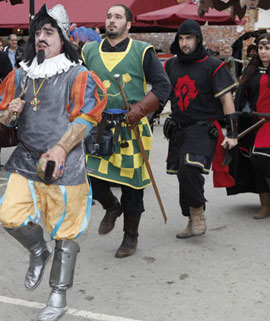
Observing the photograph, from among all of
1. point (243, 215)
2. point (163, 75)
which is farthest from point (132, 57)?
point (243, 215)

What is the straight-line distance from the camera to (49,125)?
352 cm

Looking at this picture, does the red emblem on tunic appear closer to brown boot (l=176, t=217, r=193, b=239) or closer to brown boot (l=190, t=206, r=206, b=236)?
brown boot (l=190, t=206, r=206, b=236)

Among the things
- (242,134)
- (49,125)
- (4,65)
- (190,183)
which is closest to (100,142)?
(190,183)

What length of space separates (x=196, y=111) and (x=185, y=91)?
0.19 meters

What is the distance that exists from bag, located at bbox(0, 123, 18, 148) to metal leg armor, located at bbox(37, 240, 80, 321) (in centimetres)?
199

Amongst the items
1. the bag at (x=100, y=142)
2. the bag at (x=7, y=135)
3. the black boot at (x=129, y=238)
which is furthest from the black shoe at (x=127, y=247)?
the bag at (x=7, y=135)

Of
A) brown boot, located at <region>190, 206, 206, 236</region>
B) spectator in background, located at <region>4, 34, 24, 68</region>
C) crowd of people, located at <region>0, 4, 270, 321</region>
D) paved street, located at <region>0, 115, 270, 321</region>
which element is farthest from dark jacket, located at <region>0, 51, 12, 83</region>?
spectator in background, located at <region>4, 34, 24, 68</region>

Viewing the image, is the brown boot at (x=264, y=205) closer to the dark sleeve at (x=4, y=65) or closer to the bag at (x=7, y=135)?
the bag at (x=7, y=135)

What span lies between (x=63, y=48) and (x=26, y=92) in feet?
1.10

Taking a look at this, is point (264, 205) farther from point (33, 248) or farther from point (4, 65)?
point (4, 65)

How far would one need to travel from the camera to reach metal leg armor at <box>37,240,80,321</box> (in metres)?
3.44

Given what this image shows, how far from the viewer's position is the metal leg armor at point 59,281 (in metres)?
3.44

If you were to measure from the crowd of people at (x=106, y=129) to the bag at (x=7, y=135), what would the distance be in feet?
3.26

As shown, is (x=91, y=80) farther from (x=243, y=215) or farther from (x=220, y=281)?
(x=243, y=215)
